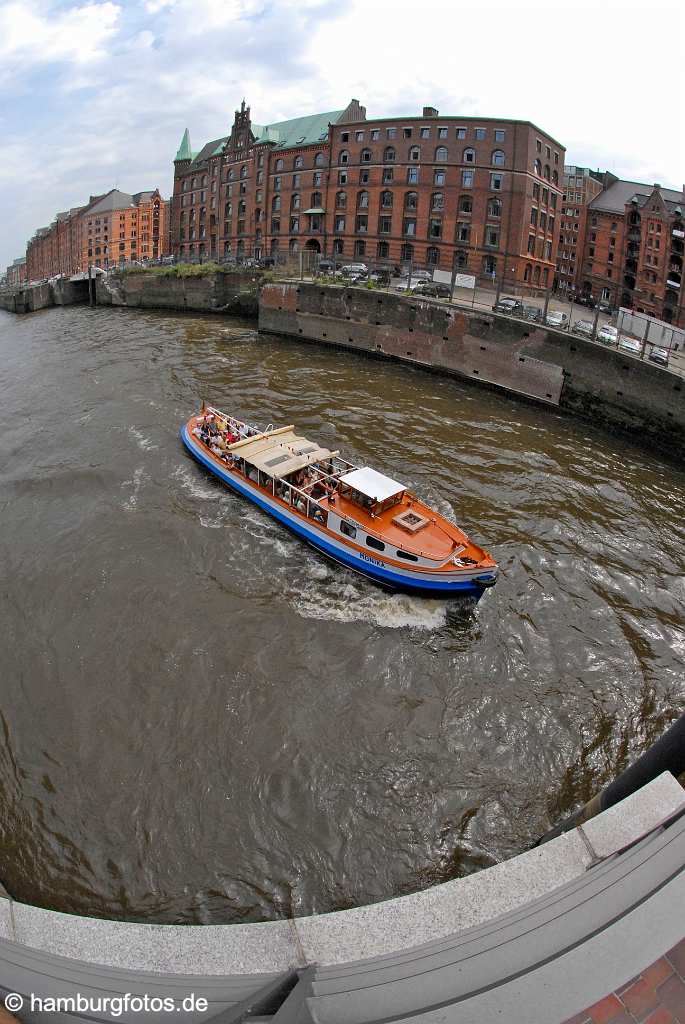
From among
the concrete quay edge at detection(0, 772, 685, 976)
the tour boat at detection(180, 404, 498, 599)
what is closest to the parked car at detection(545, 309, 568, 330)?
the tour boat at detection(180, 404, 498, 599)

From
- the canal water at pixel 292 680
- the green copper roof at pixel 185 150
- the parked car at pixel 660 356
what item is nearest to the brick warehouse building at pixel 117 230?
the green copper roof at pixel 185 150

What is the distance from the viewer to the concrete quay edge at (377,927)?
4.86 meters

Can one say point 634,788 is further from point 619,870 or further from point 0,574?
point 0,574

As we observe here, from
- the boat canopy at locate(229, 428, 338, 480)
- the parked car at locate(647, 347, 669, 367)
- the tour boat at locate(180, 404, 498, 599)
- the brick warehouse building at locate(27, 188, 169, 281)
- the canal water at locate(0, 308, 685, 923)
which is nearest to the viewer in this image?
the canal water at locate(0, 308, 685, 923)

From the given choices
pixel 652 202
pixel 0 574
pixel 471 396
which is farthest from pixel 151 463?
pixel 652 202

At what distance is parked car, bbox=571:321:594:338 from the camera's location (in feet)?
103

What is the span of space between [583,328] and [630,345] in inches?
109

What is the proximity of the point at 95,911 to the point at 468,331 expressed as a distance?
32935 millimetres

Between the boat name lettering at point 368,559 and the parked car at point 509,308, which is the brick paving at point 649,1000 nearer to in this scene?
the boat name lettering at point 368,559

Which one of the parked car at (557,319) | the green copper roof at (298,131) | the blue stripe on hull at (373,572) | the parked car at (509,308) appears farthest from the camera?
the green copper roof at (298,131)

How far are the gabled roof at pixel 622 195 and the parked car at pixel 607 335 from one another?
54.6 metres

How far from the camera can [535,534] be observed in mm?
18500

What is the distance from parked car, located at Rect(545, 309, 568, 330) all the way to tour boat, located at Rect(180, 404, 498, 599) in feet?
60.5

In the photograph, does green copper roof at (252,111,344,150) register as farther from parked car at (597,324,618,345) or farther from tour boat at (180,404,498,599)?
tour boat at (180,404,498,599)
